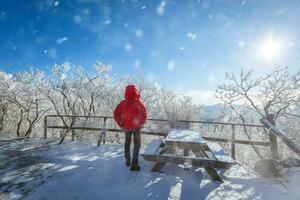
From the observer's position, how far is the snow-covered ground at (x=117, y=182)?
370 centimetres

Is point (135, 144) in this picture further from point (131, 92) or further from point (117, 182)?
point (131, 92)

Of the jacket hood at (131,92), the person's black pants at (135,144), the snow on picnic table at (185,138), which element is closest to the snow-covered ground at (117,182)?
the person's black pants at (135,144)

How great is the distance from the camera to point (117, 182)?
418cm

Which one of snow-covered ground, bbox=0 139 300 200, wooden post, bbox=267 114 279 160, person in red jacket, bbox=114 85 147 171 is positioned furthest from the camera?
wooden post, bbox=267 114 279 160

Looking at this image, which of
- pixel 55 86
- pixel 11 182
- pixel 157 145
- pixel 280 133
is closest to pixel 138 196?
pixel 157 145

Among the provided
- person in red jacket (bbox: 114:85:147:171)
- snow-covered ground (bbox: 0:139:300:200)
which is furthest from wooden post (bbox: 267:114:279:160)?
person in red jacket (bbox: 114:85:147:171)

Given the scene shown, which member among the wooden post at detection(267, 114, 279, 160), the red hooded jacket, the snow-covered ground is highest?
the red hooded jacket

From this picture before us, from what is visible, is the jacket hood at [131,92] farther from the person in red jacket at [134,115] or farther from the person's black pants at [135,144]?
the person's black pants at [135,144]

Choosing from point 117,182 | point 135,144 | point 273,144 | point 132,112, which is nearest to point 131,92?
point 132,112

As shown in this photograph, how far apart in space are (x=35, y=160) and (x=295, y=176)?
20.1ft

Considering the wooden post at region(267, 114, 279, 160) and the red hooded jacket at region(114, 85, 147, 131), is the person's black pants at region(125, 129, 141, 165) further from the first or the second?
the wooden post at region(267, 114, 279, 160)

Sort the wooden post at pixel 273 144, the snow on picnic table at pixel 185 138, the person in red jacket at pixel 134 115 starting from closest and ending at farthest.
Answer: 1. the snow on picnic table at pixel 185 138
2. the person in red jacket at pixel 134 115
3. the wooden post at pixel 273 144

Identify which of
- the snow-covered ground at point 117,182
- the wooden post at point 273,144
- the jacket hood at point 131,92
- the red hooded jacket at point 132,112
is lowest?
the snow-covered ground at point 117,182

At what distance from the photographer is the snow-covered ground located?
3697 millimetres
